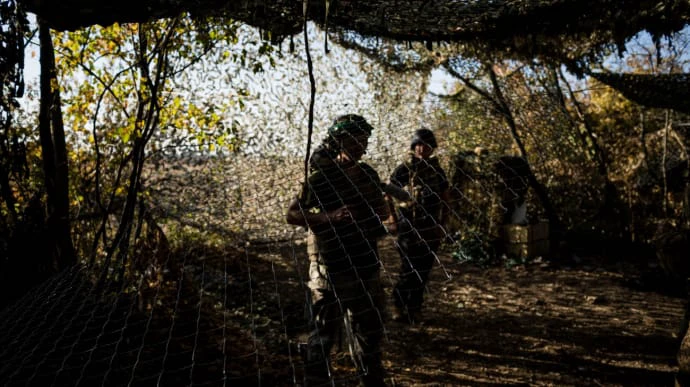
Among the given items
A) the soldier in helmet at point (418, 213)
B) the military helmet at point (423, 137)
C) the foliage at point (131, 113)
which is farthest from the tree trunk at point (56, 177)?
the military helmet at point (423, 137)

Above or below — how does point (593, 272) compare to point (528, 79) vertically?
below

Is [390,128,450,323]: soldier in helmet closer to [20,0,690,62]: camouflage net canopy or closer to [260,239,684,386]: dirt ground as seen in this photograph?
[260,239,684,386]: dirt ground

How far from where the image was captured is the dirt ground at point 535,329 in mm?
2754

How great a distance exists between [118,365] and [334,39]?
2926mm

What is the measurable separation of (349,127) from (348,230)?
55 centimetres

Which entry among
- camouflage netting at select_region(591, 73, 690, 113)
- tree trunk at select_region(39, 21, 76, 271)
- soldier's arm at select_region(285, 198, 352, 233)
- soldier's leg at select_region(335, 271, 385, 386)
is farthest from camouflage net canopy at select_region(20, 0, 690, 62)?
tree trunk at select_region(39, 21, 76, 271)

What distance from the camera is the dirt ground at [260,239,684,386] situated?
9.04 ft

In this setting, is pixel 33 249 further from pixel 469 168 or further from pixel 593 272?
pixel 593 272

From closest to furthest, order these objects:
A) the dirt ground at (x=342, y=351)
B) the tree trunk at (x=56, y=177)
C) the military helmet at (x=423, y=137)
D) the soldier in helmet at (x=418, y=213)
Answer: the dirt ground at (x=342, y=351)
the tree trunk at (x=56, y=177)
the military helmet at (x=423, y=137)
the soldier in helmet at (x=418, y=213)

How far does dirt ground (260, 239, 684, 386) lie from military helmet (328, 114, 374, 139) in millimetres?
664

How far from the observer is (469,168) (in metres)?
5.23

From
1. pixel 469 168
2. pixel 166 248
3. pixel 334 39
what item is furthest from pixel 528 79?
pixel 166 248

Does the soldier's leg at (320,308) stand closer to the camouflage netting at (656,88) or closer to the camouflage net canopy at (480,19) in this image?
the camouflage net canopy at (480,19)

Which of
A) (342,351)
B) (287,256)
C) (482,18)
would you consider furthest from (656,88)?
(287,256)
